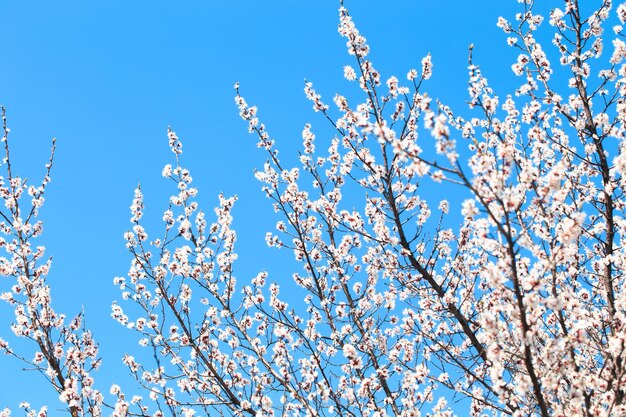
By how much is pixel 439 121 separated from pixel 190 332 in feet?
15.2

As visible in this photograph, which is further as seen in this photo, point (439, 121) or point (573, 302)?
point (573, 302)

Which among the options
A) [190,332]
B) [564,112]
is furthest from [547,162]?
[190,332]

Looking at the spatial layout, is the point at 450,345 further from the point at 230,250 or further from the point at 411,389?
the point at 230,250

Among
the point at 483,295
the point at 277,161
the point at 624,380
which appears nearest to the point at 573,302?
the point at 624,380

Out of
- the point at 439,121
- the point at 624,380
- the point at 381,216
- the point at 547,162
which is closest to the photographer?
the point at 439,121

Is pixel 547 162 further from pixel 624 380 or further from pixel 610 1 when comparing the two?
pixel 624 380

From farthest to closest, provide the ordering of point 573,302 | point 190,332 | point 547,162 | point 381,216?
point 547,162 < point 381,216 < point 190,332 < point 573,302

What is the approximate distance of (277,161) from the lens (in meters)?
8.95

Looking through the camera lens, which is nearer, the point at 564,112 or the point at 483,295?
the point at 564,112

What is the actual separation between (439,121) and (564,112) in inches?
182

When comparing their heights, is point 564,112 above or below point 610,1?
below

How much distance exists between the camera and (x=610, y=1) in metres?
Result: 7.26

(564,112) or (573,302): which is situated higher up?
(564,112)

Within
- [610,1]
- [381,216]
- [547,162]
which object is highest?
[610,1]
